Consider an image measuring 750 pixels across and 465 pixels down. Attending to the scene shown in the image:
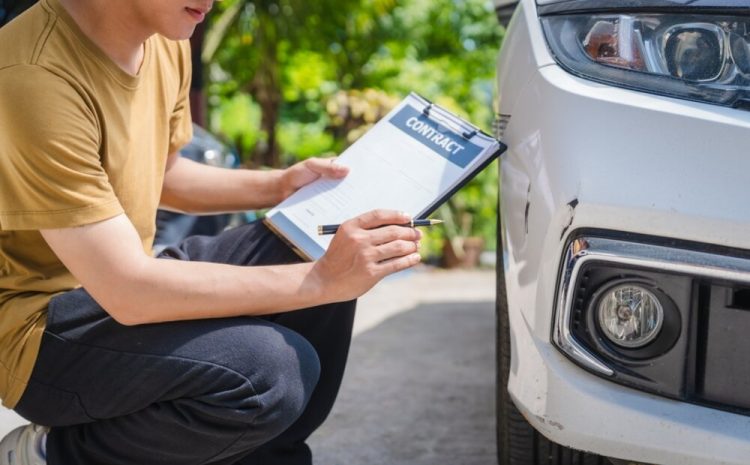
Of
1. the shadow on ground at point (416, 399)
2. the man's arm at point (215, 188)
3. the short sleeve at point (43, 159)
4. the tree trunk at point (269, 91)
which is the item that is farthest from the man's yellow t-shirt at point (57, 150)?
the tree trunk at point (269, 91)

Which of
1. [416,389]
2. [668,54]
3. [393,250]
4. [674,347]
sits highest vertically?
[668,54]

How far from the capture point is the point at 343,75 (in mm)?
9414

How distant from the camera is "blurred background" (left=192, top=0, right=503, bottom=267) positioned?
27.0ft

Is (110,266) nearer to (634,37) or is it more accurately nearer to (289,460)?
(289,460)

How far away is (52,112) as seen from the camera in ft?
5.34

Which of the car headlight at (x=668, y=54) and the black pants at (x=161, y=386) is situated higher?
the car headlight at (x=668, y=54)

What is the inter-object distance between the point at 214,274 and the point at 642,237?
729 millimetres

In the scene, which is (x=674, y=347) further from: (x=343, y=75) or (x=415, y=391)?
(x=343, y=75)

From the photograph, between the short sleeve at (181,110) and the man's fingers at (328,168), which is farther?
the short sleeve at (181,110)

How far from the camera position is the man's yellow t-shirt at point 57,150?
5.32 feet

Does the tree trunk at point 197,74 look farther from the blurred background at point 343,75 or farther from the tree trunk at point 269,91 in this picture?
the tree trunk at point 269,91

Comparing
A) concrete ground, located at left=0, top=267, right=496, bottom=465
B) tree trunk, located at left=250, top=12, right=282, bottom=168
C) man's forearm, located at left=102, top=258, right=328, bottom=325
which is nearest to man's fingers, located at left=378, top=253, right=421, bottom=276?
man's forearm, located at left=102, top=258, right=328, bottom=325

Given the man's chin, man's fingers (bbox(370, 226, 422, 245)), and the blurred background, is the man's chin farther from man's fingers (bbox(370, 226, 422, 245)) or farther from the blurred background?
the blurred background

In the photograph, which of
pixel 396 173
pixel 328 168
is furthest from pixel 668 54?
pixel 328 168
